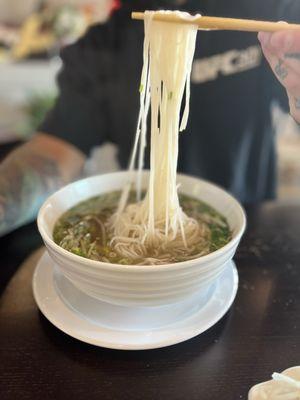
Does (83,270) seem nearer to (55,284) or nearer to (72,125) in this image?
(55,284)

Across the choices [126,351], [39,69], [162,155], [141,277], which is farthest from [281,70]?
[39,69]

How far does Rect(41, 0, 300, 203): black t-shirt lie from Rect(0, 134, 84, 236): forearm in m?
0.10

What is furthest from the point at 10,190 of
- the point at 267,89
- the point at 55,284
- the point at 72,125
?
the point at 267,89

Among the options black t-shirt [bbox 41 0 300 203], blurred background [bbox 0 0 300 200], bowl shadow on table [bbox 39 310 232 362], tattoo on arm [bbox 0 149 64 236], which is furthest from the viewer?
blurred background [bbox 0 0 300 200]

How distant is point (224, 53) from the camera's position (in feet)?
4.76

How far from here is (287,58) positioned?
729 mm

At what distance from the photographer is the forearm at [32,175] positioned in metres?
1.09

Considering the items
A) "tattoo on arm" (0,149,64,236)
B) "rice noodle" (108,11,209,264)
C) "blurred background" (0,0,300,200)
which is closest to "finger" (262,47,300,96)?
"rice noodle" (108,11,209,264)

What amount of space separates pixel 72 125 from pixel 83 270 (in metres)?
0.92

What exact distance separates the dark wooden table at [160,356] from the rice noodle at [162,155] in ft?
0.50

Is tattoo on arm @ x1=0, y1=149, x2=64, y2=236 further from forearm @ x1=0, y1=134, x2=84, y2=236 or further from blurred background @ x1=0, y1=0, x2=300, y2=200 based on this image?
blurred background @ x1=0, y1=0, x2=300, y2=200

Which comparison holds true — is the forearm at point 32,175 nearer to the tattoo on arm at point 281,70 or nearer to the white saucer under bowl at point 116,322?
the white saucer under bowl at point 116,322

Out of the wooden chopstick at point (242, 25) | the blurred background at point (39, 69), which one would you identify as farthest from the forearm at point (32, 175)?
the blurred background at point (39, 69)

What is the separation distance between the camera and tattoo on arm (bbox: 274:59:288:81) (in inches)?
29.4
